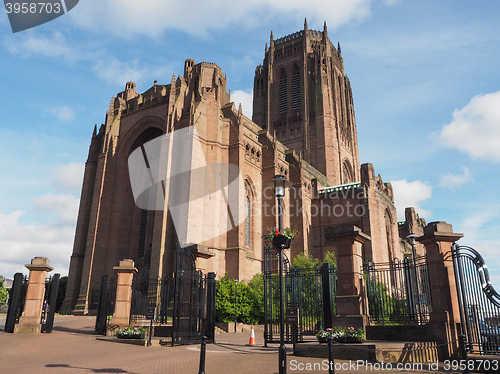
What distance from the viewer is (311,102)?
59250 mm

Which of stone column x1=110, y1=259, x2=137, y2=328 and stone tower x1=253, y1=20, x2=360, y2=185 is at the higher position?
stone tower x1=253, y1=20, x2=360, y2=185

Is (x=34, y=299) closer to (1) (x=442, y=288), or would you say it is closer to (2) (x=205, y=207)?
(2) (x=205, y=207)

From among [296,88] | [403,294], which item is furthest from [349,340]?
[296,88]

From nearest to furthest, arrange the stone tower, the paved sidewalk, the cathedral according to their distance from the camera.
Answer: the paved sidewalk
the cathedral
the stone tower

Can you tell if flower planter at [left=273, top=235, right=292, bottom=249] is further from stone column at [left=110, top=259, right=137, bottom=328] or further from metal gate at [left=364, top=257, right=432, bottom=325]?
stone column at [left=110, top=259, right=137, bottom=328]

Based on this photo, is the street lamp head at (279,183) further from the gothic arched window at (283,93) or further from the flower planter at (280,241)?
the gothic arched window at (283,93)

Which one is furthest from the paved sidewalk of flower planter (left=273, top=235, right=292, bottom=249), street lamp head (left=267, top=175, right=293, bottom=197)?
street lamp head (left=267, top=175, right=293, bottom=197)

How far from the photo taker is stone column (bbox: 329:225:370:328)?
1122 cm

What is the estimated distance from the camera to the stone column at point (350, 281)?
36.8 feet

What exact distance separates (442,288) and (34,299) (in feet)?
54.3

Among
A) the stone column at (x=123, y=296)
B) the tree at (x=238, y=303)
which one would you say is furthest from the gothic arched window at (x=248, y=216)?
the stone column at (x=123, y=296)

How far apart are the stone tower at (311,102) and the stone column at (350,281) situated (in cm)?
4259

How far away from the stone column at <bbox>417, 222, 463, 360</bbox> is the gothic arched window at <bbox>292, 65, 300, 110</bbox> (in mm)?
51904

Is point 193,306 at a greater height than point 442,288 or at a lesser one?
lesser
